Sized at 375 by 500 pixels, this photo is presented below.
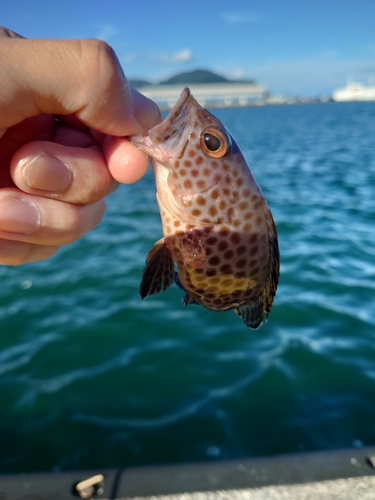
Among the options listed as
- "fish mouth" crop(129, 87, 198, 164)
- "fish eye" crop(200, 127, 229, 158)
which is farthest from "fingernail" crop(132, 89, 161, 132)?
"fish eye" crop(200, 127, 229, 158)

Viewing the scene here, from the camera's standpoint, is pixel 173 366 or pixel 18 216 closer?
pixel 18 216

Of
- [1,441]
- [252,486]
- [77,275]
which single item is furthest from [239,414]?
[77,275]

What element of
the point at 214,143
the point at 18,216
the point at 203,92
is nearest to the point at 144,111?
the point at 214,143

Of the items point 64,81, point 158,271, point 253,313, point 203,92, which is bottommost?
point 203,92

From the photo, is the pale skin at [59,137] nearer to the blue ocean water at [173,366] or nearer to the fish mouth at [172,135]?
the fish mouth at [172,135]

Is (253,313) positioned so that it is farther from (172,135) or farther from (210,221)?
(172,135)

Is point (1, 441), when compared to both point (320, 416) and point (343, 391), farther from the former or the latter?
point (343, 391)

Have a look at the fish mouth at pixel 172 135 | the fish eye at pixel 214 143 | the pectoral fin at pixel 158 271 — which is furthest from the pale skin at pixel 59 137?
the pectoral fin at pixel 158 271

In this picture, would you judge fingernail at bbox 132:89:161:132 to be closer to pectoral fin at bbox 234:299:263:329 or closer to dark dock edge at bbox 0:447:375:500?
pectoral fin at bbox 234:299:263:329
